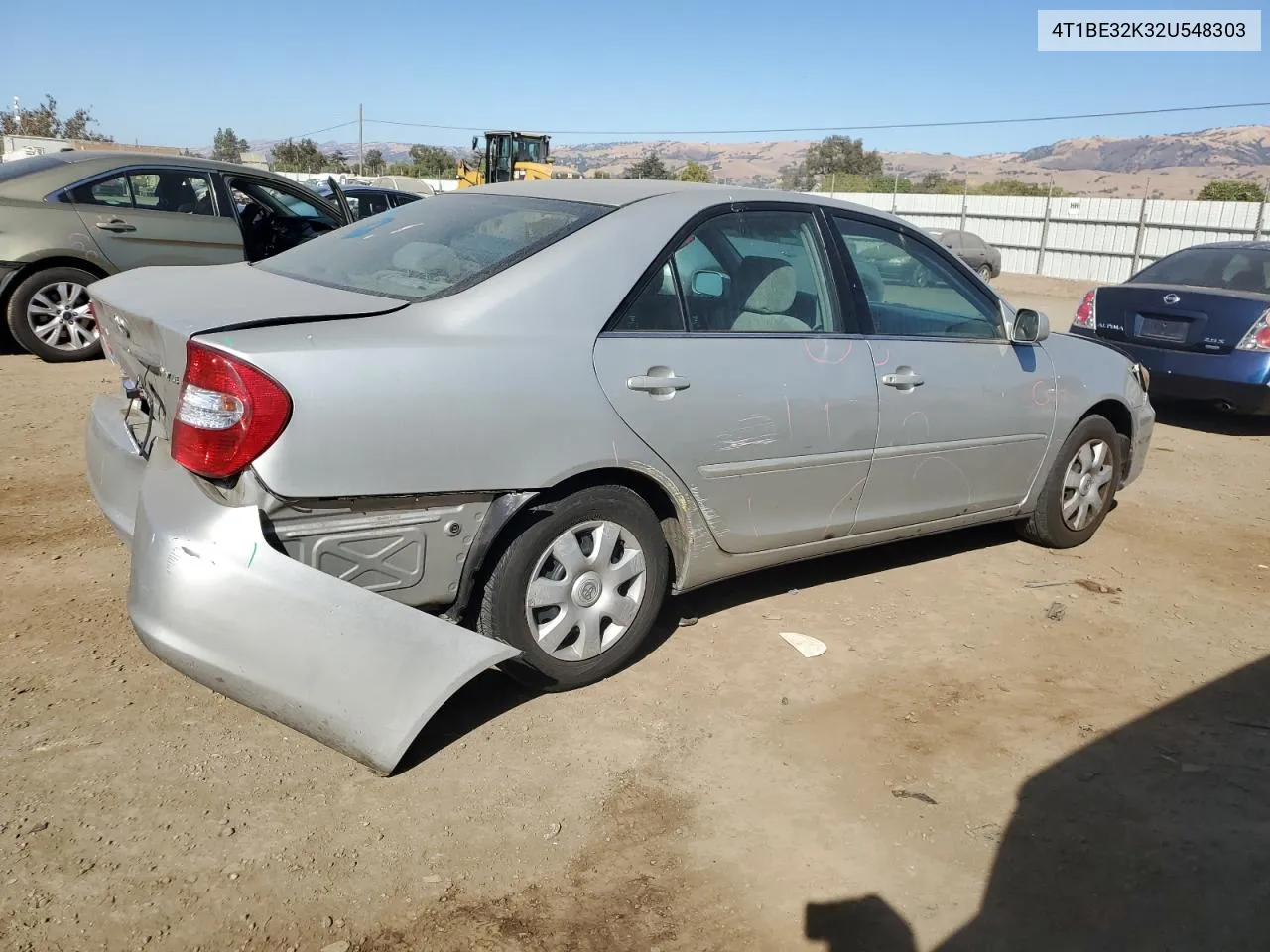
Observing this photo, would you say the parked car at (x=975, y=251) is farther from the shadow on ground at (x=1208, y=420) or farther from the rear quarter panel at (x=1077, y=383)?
the rear quarter panel at (x=1077, y=383)

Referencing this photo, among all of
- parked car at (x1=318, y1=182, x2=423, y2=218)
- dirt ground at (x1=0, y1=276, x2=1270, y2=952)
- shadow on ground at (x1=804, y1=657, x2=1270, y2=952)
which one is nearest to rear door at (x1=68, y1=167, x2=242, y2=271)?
dirt ground at (x1=0, y1=276, x2=1270, y2=952)

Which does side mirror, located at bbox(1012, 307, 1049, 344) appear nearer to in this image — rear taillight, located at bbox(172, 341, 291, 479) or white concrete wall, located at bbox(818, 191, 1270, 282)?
rear taillight, located at bbox(172, 341, 291, 479)

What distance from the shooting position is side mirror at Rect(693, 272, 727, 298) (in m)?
3.70

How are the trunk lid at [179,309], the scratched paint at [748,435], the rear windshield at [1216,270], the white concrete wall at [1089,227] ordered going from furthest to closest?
the white concrete wall at [1089,227], the rear windshield at [1216,270], the scratched paint at [748,435], the trunk lid at [179,309]

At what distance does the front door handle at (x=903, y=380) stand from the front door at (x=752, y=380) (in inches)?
3.7

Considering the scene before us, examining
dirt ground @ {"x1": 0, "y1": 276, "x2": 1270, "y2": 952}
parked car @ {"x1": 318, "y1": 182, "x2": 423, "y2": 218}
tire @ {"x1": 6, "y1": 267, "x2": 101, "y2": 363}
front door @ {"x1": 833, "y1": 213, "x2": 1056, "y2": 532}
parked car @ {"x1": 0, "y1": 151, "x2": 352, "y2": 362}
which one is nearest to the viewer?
dirt ground @ {"x1": 0, "y1": 276, "x2": 1270, "y2": 952}

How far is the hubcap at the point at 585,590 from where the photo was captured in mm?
3352

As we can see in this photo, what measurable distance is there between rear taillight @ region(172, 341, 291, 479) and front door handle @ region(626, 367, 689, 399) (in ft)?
3.71

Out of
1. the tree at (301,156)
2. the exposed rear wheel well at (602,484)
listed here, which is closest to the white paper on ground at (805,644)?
the exposed rear wheel well at (602,484)

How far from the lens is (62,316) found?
26.2 feet

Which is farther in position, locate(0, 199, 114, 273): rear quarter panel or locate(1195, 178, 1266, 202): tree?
locate(1195, 178, 1266, 202): tree

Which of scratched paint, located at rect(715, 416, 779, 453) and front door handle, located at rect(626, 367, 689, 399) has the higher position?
front door handle, located at rect(626, 367, 689, 399)

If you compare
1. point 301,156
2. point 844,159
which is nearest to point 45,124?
point 301,156

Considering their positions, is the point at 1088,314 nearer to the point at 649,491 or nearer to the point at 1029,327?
the point at 1029,327
